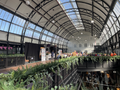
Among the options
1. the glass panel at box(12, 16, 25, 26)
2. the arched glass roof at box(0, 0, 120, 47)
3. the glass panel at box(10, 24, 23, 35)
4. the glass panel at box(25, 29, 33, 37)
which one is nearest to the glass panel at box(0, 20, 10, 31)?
the arched glass roof at box(0, 0, 120, 47)

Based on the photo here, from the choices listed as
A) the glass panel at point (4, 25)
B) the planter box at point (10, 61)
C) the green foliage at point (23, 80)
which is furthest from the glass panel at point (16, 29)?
the green foliage at point (23, 80)

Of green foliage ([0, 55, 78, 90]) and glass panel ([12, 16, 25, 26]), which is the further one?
glass panel ([12, 16, 25, 26])

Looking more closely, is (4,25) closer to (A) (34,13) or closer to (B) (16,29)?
(B) (16,29)

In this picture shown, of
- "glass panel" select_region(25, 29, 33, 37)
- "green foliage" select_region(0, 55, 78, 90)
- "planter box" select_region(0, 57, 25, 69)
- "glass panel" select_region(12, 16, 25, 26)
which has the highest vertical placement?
"glass panel" select_region(12, 16, 25, 26)

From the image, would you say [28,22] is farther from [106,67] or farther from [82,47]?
[82,47]

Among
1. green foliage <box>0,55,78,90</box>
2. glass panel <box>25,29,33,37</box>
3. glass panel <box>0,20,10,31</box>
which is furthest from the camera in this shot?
glass panel <box>25,29,33,37</box>

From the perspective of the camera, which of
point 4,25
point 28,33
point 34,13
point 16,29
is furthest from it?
point 28,33

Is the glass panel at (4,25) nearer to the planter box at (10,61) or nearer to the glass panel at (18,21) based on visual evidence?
the glass panel at (18,21)

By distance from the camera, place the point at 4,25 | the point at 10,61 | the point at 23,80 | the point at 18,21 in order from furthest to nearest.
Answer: the point at 18,21 < the point at 4,25 < the point at 10,61 < the point at 23,80

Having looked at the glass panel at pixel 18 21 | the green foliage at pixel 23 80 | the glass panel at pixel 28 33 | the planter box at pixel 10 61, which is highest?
the glass panel at pixel 18 21

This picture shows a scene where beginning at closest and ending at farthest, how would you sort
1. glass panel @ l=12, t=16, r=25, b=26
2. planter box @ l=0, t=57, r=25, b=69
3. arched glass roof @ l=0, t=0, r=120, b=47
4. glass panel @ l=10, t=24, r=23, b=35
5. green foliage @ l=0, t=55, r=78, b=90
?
green foliage @ l=0, t=55, r=78, b=90 → planter box @ l=0, t=57, r=25, b=69 → arched glass roof @ l=0, t=0, r=120, b=47 → glass panel @ l=12, t=16, r=25, b=26 → glass panel @ l=10, t=24, r=23, b=35

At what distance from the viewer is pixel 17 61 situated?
907 cm

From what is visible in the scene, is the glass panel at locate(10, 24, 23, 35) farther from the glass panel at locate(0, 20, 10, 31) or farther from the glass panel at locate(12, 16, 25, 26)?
the glass panel at locate(0, 20, 10, 31)

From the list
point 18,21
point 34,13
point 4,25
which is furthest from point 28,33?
point 4,25
